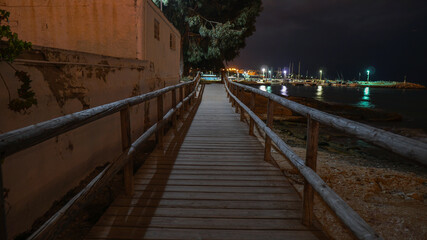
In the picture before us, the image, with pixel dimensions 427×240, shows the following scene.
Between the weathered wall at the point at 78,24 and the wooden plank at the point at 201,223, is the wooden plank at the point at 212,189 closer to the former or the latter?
the wooden plank at the point at 201,223

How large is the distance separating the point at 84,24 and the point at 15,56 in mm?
5587

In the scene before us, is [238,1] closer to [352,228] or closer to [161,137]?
[161,137]

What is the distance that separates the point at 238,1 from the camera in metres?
24.2

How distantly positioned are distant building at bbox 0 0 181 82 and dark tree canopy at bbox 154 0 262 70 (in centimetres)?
1507

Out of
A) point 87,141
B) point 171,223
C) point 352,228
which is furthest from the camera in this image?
point 87,141

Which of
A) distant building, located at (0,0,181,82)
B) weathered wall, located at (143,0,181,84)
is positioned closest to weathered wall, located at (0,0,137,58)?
distant building, located at (0,0,181,82)

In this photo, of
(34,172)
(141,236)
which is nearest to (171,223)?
(141,236)

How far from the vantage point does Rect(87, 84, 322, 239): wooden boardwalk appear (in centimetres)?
247

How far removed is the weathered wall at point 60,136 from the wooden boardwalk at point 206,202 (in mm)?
1177

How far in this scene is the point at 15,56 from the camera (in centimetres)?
313

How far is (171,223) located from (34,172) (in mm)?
2018

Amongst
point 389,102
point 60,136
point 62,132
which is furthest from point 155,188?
point 389,102

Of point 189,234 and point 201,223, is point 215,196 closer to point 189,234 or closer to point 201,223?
point 201,223

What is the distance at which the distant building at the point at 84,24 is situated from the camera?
7.95 meters
